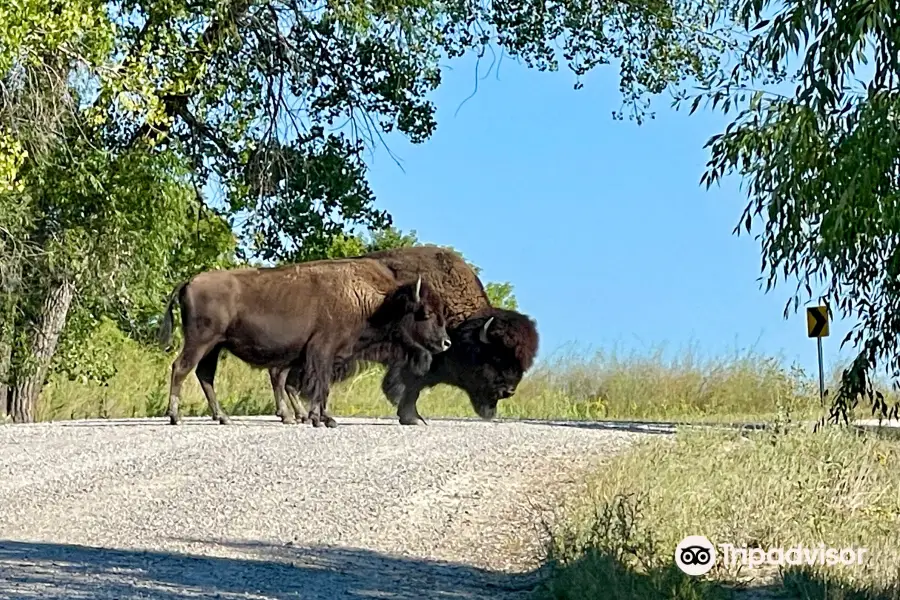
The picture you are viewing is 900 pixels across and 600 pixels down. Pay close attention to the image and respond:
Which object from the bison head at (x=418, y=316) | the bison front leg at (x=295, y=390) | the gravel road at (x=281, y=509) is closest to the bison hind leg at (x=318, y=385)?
the bison front leg at (x=295, y=390)

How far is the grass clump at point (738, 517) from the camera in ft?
29.8

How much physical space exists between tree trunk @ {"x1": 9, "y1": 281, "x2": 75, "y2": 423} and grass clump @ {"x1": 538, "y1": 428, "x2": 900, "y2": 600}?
12.1 metres

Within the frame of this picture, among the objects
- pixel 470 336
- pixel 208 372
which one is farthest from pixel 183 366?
pixel 470 336

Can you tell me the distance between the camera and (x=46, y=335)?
24.2 meters

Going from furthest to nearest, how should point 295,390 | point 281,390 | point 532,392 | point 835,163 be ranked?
1. point 532,392
2. point 281,390
3. point 295,390
4. point 835,163

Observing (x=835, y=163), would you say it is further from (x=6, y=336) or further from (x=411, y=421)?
(x=6, y=336)

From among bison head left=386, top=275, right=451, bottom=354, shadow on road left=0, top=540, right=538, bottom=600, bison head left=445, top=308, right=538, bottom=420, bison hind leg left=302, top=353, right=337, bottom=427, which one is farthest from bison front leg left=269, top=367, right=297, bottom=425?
shadow on road left=0, top=540, right=538, bottom=600

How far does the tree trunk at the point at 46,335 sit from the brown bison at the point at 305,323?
12.8 ft

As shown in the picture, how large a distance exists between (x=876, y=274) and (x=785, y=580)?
187 cm

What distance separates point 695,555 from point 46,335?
16.4m

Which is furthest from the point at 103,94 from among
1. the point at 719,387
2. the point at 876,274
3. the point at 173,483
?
the point at 719,387

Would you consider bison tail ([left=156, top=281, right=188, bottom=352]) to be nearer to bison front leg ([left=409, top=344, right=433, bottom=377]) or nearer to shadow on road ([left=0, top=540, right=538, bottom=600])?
bison front leg ([left=409, top=344, right=433, bottom=377])

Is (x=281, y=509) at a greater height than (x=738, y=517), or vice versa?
(x=738, y=517)

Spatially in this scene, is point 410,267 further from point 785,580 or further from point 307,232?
point 785,580
